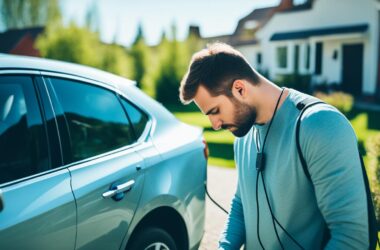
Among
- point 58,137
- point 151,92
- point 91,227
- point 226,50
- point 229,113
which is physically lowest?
point 151,92

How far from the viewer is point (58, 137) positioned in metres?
2.31

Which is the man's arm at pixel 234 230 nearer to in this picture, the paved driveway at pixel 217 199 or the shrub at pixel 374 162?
the paved driveway at pixel 217 199

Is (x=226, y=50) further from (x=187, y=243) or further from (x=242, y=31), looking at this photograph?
(x=242, y=31)

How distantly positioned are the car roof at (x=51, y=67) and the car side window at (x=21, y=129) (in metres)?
0.07

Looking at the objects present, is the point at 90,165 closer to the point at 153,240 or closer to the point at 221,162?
the point at 153,240

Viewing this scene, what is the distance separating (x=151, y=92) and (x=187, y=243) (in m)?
21.4

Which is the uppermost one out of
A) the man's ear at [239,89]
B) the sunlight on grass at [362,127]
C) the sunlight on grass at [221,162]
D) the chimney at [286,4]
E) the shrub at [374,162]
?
the chimney at [286,4]

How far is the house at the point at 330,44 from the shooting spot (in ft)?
67.5

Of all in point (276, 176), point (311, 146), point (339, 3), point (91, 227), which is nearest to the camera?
point (311, 146)

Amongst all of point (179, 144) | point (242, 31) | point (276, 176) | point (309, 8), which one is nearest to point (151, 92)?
point (309, 8)

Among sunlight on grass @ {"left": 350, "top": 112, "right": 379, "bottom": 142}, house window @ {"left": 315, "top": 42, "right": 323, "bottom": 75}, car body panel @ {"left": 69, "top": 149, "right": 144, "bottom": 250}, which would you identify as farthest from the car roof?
house window @ {"left": 315, "top": 42, "right": 323, "bottom": 75}

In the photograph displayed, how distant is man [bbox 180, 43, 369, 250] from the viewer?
1.45 m

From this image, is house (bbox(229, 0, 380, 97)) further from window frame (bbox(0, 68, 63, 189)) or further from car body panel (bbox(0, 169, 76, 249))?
car body panel (bbox(0, 169, 76, 249))

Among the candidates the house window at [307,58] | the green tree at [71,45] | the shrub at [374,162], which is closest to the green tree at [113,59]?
the green tree at [71,45]
